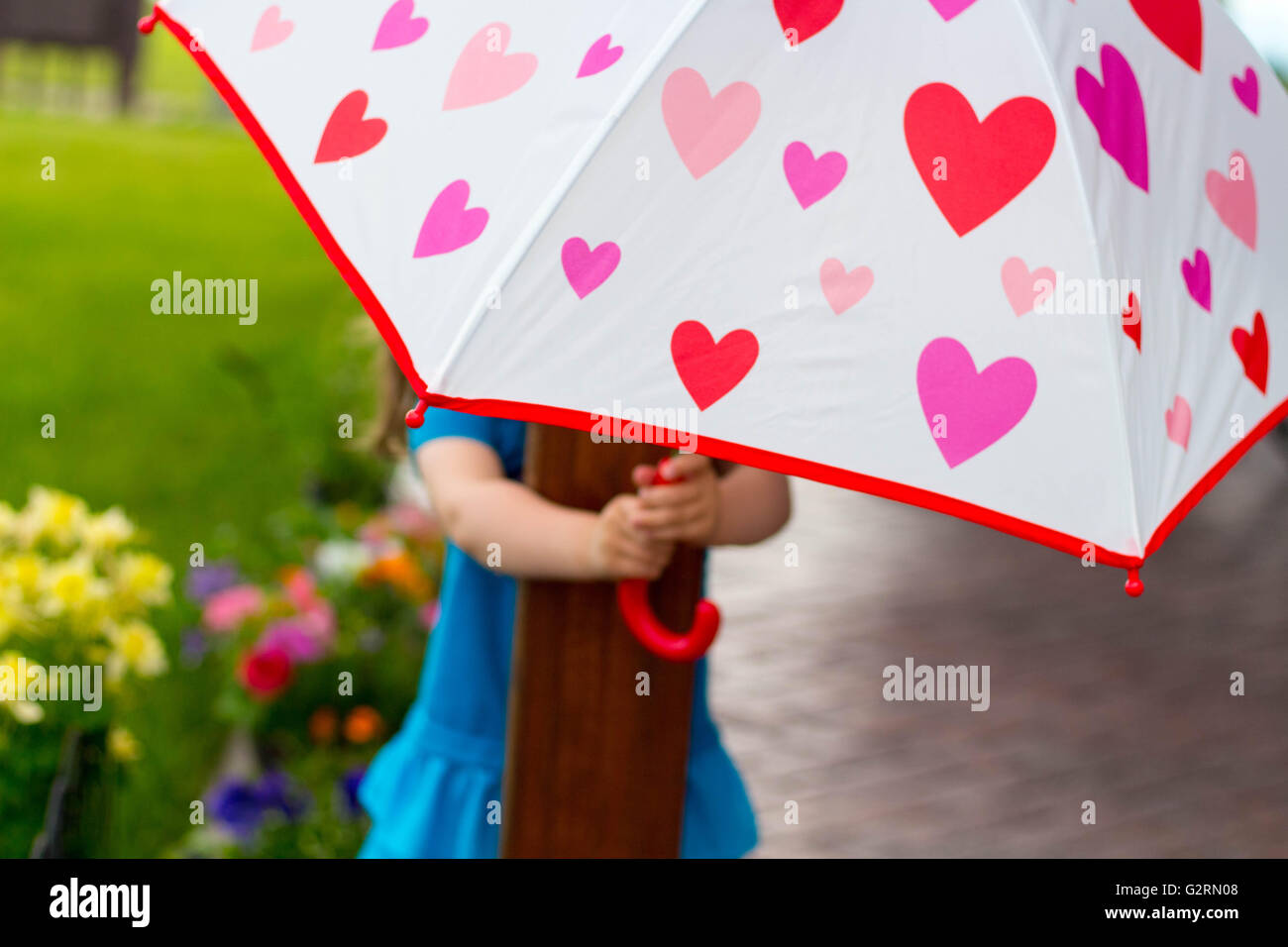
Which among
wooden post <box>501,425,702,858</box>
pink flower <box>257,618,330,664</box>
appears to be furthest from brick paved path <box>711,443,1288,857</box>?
wooden post <box>501,425,702,858</box>

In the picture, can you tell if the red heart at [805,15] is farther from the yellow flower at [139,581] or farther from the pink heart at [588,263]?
the yellow flower at [139,581]

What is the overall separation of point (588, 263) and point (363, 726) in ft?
8.33

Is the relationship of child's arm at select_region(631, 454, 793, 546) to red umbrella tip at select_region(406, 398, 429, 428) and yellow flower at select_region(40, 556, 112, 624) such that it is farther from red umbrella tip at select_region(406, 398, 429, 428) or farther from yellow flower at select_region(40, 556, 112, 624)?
yellow flower at select_region(40, 556, 112, 624)

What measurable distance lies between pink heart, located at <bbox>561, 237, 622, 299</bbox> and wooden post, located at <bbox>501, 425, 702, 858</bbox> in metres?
0.49

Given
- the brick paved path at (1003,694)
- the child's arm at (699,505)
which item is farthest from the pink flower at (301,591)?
the child's arm at (699,505)

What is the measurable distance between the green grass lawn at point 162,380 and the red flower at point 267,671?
0.30 m

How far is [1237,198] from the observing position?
1735 mm

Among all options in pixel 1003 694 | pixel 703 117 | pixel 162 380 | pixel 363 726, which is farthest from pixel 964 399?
pixel 162 380

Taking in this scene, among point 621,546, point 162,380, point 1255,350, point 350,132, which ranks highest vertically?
point 162,380

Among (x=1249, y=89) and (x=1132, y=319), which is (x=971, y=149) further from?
(x=1249, y=89)

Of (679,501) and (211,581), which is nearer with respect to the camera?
(679,501)
